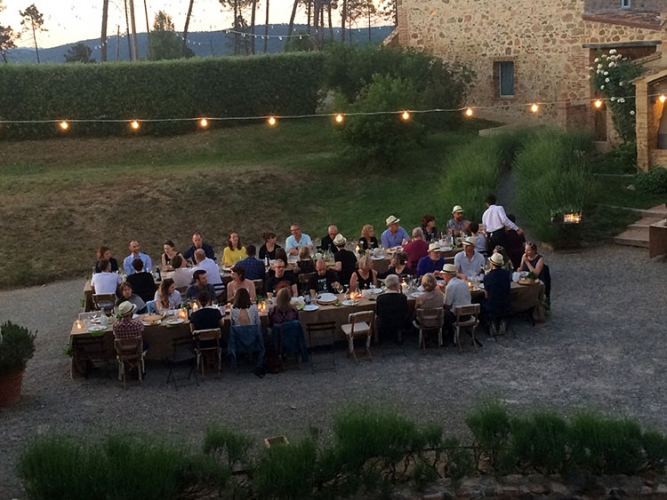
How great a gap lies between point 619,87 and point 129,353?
17.8m

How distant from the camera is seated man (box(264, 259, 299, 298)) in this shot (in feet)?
43.4

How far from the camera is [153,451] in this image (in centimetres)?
782

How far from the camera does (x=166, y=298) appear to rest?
12477 millimetres

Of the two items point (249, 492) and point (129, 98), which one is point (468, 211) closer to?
point (249, 492)

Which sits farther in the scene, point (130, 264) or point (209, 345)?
point (130, 264)

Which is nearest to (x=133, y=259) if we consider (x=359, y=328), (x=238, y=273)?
(x=238, y=273)

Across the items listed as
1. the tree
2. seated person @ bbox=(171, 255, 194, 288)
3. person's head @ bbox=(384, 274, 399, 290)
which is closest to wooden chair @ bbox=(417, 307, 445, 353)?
person's head @ bbox=(384, 274, 399, 290)

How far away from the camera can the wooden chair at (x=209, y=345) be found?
37.2 ft

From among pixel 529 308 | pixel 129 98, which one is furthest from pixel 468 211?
pixel 129 98

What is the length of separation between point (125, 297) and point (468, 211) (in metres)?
8.73

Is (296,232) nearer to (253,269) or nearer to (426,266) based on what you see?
(253,269)

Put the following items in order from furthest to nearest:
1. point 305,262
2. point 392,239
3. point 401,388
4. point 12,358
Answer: point 392,239 < point 305,262 < point 401,388 < point 12,358

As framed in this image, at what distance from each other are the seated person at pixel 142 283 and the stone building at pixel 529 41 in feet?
56.7

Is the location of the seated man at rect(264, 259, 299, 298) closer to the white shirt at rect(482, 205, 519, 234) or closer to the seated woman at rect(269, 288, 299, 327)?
the seated woman at rect(269, 288, 299, 327)
